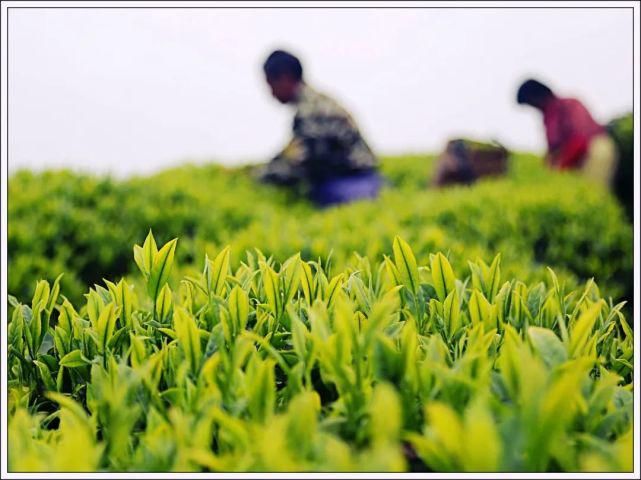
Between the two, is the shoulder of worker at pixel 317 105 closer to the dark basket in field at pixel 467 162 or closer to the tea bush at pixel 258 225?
the dark basket in field at pixel 467 162

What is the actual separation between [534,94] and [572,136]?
1058 millimetres

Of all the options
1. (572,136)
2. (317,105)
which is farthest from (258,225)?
(572,136)

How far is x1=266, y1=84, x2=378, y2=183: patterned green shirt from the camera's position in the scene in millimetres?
8625

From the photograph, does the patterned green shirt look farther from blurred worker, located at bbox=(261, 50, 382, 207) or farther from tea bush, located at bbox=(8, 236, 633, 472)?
tea bush, located at bbox=(8, 236, 633, 472)

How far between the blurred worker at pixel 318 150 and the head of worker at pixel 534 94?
276 cm

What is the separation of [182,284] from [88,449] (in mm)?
1006

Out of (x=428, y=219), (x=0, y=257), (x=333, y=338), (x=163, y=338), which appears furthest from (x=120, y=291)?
(x=428, y=219)

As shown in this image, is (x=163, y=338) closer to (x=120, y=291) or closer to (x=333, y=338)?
(x=120, y=291)

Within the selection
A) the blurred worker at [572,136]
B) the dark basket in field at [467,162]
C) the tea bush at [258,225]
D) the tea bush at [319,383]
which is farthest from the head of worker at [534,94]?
the tea bush at [319,383]

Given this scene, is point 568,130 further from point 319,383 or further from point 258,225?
point 319,383

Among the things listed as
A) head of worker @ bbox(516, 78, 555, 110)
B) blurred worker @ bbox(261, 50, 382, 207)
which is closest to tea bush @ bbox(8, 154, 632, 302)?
blurred worker @ bbox(261, 50, 382, 207)

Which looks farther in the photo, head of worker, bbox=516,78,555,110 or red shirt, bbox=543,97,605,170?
head of worker, bbox=516,78,555,110

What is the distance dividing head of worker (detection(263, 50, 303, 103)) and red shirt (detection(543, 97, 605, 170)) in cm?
368

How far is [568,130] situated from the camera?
950 centimetres
